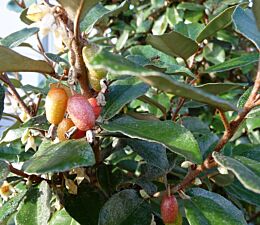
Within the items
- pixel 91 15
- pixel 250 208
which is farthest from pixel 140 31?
pixel 91 15

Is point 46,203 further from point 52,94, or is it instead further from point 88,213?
point 52,94

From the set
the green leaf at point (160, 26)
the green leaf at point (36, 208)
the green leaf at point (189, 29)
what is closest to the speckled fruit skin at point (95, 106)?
the green leaf at point (36, 208)

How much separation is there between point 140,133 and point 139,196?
0.26 meters

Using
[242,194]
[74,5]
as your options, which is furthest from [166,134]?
[242,194]

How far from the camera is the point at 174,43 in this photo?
2.96 ft

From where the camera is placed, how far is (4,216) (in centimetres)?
74

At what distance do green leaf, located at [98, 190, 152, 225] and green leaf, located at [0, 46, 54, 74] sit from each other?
26 centimetres

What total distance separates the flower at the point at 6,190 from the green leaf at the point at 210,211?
0.36 m

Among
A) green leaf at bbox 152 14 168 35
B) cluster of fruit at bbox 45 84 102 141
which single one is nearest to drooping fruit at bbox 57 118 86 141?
cluster of fruit at bbox 45 84 102 141

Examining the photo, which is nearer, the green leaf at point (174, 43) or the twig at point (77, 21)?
the twig at point (77, 21)

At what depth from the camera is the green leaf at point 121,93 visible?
693mm

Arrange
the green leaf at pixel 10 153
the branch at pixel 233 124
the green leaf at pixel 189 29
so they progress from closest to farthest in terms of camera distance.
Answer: the branch at pixel 233 124 < the green leaf at pixel 10 153 < the green leaf at pixel 189 29

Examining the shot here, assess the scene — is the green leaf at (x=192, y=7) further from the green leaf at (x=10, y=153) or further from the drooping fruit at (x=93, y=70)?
the drooping fruit at (x=93, y=70)

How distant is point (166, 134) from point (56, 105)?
16cm
